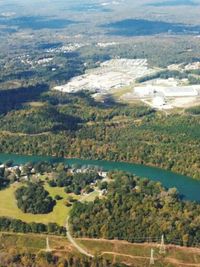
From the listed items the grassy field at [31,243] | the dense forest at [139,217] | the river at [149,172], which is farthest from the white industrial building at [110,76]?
the grassy field at [31,243]

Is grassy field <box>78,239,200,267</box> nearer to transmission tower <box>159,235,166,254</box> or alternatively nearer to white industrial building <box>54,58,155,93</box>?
transmission tower <box>159,235,166,254</box>

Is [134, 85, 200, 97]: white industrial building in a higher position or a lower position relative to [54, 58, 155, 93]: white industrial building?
higher

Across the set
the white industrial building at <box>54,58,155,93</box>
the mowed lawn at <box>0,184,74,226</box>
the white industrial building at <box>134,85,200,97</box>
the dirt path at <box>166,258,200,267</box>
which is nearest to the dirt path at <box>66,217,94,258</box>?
the mowed lawn at <box>0,184,74,226</box>

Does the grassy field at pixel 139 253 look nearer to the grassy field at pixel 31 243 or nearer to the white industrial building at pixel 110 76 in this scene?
the grassy field at pixel 31 243

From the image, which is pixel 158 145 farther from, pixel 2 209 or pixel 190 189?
pixel 2 209

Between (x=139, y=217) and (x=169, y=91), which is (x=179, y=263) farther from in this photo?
(x=169, y=91)

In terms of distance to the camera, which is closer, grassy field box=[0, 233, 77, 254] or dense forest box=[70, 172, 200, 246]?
grassy field box=[0, 233, 77, 254]
